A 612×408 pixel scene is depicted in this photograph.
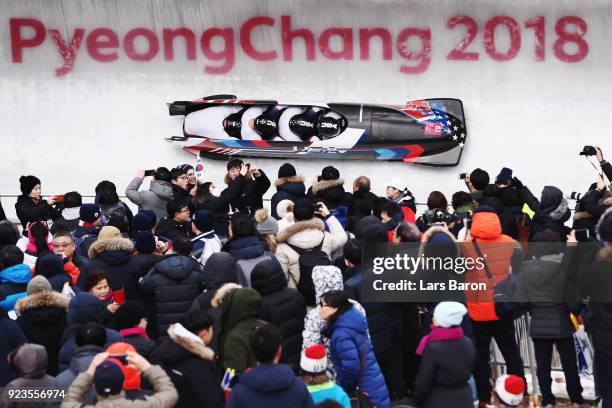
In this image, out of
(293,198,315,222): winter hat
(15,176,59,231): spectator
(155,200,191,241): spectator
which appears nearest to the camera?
(293,198,315,222): winter hat

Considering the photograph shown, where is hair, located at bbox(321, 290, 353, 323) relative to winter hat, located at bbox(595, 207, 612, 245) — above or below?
below

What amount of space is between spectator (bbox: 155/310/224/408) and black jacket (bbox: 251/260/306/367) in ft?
3.15

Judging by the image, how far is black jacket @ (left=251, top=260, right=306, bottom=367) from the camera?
238 inches

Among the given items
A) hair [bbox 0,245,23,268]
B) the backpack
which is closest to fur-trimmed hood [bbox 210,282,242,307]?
the backpack

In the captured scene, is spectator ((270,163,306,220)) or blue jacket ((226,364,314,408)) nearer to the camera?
blue jacket ((226,364,314,408))

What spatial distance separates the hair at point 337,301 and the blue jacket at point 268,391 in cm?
117

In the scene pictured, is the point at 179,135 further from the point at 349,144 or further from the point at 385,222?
the point at 385,222

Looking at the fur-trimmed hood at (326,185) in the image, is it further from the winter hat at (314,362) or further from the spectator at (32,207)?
the winter hat at (314,362)

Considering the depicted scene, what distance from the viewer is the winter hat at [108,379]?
462cm

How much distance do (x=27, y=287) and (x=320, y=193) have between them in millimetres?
3022

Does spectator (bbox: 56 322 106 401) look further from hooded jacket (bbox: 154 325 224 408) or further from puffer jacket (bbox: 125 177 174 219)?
puffer jacket (bbox: 125 177 174 219)

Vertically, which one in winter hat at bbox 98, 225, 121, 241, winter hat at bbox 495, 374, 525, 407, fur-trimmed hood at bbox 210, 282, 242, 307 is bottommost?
winter hat at bbox 495, 374, 525, 407

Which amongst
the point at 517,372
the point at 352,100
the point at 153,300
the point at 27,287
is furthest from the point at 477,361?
the point at 352,100

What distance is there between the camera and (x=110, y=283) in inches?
265
